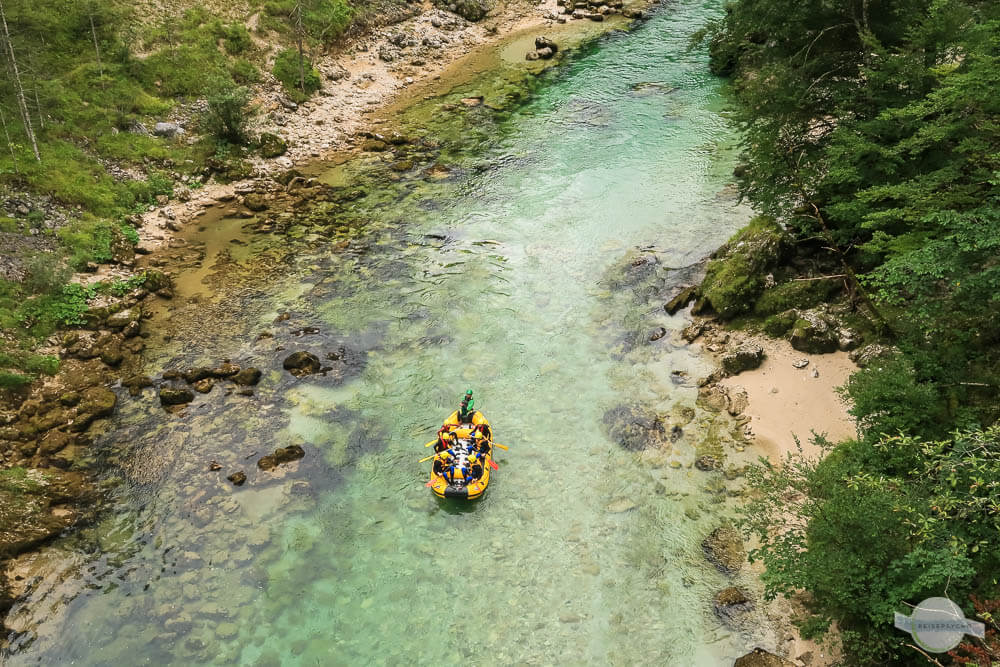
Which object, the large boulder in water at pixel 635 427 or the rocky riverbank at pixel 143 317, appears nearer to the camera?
the rocky riverbank at pixel 143 317

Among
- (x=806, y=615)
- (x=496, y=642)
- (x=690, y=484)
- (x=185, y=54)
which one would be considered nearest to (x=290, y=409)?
(x=496, y=642)

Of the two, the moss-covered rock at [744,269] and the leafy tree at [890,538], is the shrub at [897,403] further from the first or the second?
the moss-covered rock at [744,269]

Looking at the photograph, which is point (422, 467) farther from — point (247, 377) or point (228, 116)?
point (228, 116)

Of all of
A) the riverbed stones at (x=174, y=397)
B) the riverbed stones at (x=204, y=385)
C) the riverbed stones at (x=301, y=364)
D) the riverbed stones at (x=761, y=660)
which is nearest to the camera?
the riverbed stones at (x=761, y=660)

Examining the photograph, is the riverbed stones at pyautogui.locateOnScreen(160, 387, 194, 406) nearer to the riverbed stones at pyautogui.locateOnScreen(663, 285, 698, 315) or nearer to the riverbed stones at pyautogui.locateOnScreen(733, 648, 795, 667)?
the riverbed stones at pyautogui.locateOnScreen(663, 285, 698, 315)

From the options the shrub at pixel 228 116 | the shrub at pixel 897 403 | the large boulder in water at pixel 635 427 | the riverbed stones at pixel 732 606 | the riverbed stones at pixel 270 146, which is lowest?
the riverbed stones at pixel 732 606

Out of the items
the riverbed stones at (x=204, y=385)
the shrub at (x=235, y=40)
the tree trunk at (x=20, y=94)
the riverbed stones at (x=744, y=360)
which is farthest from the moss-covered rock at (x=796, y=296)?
the shrub at (x=235, y=40)

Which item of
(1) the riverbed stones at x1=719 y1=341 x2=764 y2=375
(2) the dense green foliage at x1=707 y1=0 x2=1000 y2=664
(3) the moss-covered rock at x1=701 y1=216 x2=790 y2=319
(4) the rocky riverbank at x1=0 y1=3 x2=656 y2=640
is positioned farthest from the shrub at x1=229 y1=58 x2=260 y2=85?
(1) the riverbed stones at x1=719 y1=341 x2=764 y2=375
